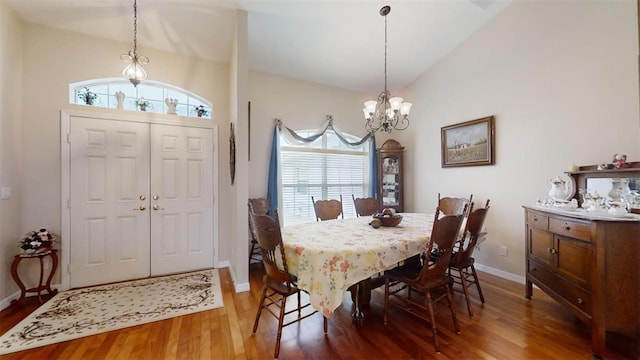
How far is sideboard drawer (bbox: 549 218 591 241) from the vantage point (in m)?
1.82

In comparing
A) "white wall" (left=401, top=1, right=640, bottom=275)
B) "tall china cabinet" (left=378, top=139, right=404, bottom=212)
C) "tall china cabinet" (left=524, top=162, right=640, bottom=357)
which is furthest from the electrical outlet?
"tall china cabinet" (left=378, top=139, right=404, bottom=212)

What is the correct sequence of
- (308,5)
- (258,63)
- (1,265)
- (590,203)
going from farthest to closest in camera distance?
1. (258,63)
2. (308,5)
3. (1,265)
4. (590,203)

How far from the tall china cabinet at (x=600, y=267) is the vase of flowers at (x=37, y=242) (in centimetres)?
489

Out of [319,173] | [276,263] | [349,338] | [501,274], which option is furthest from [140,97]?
[501,274]

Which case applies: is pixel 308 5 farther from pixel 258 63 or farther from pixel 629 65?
pixel 629 65

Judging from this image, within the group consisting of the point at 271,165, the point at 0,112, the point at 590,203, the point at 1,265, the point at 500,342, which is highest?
the point at 0,112

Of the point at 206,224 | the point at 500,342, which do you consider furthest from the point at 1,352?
the point at 500,342

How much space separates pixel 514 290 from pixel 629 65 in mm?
2433

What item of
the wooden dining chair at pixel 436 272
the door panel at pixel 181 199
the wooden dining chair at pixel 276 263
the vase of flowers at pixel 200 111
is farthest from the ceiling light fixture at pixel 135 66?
the wooden dining chair at pixel 436 272

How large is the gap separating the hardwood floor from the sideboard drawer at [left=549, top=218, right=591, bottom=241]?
81cm

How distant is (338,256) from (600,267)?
183 cm

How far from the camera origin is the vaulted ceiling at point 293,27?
2650 mm

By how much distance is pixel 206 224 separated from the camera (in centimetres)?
350

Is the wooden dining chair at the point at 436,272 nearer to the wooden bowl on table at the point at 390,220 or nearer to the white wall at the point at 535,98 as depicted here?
the wooden bowl on table at the point at 390,220
